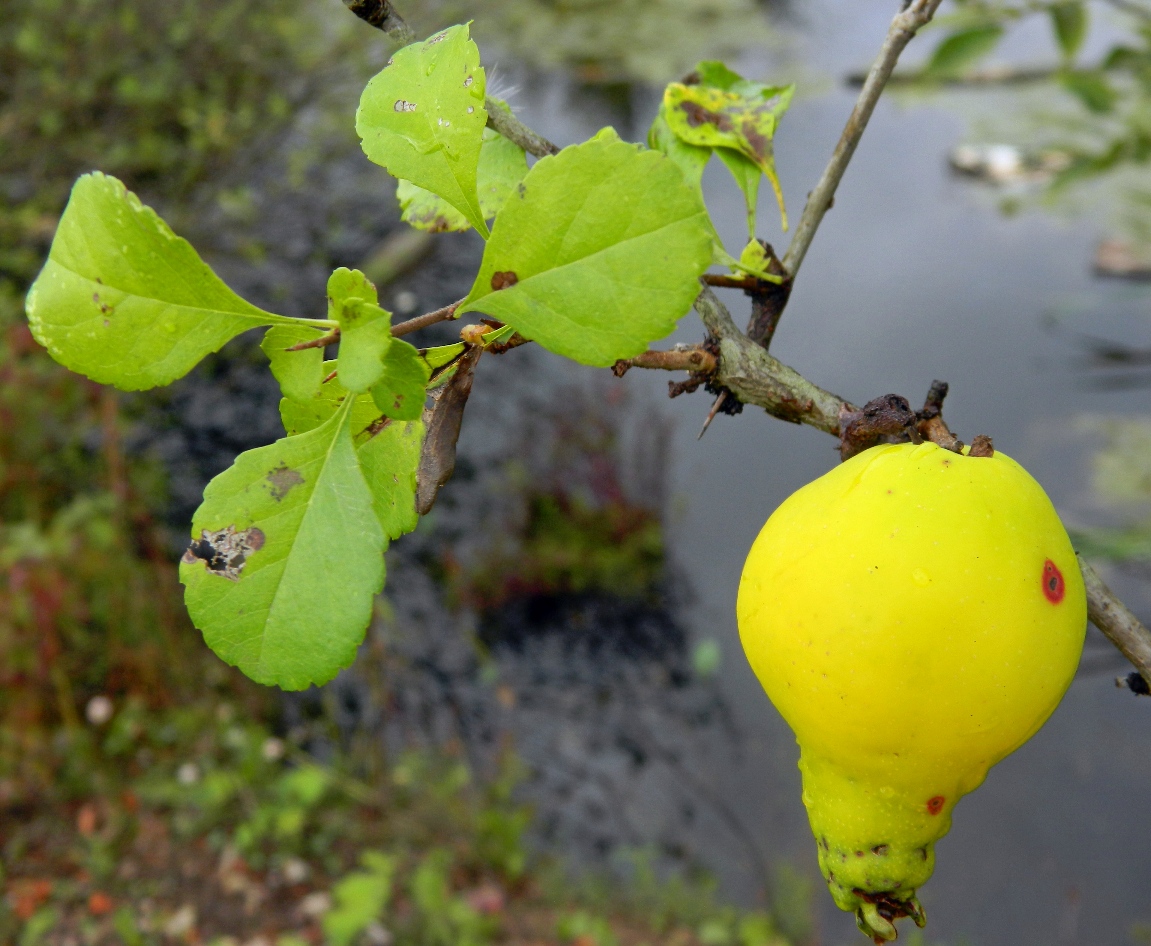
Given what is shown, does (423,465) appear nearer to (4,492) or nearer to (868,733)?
(868,733)

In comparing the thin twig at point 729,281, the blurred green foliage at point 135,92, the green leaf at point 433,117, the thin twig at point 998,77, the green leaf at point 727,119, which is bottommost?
the thin twig at point 998,77

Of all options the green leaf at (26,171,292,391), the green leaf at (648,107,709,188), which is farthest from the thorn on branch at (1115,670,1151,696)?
the green leaf at (26,171,292,391)

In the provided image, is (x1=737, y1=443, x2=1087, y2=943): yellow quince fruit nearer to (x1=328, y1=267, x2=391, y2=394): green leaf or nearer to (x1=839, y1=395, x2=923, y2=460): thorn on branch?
(x1=839, y1=395, x2=923, y2=460): thorn on branch

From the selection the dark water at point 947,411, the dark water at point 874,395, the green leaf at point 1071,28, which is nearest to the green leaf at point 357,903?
the dark water at point 874,395

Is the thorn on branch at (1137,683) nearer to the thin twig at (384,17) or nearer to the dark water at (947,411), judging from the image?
the thin twig at (384,17)

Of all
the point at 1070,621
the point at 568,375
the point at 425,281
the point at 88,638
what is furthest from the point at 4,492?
the point at 1070,621
